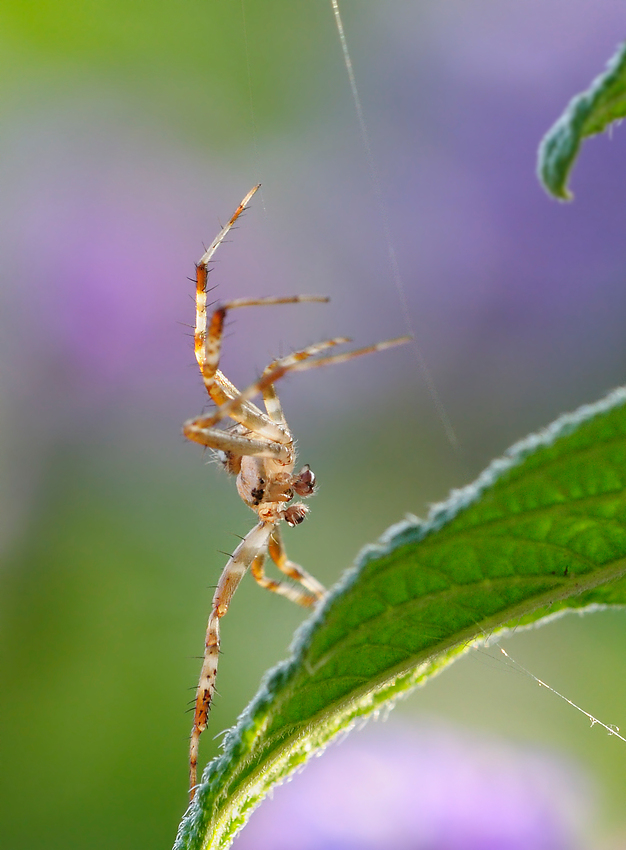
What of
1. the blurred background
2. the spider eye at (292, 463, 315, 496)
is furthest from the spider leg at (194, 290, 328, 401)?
the blurred background

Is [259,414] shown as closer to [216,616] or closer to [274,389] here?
[274,389]

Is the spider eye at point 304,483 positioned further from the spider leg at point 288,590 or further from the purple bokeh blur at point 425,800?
the purple bokeh blur at point 425,800

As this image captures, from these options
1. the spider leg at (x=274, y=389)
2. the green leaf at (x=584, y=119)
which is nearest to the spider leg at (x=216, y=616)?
the spider leg at (x=274, y=389)

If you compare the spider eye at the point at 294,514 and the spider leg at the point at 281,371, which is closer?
the spider leg at the point at 281,371

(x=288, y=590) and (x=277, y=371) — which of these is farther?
(x=288, y=590)

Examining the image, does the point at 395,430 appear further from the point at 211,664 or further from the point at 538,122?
the point at 211,664

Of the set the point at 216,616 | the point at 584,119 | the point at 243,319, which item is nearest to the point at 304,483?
the point at 216,616
